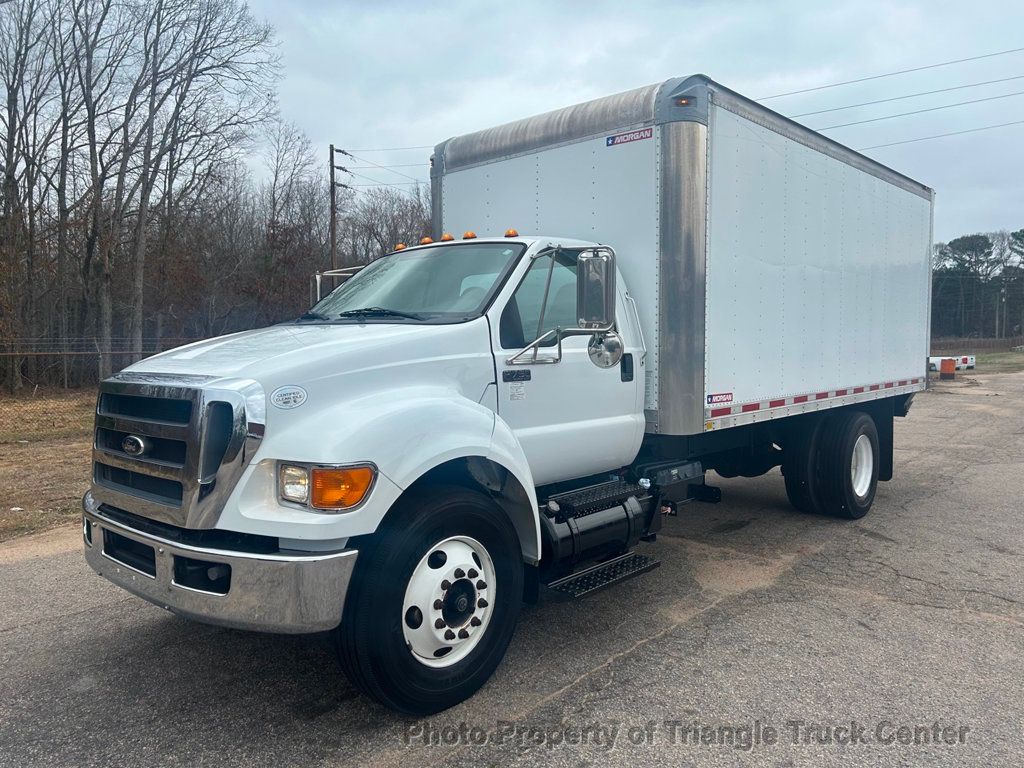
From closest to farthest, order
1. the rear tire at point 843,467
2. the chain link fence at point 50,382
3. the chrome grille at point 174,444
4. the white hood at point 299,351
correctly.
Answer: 1. the chrome grille at point 174,444
2. the white hood at point 299,351
3. the rear tire at point 843,467
4. the chain link fence at point 50,382

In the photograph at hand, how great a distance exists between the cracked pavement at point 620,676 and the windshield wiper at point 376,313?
1.91 meters

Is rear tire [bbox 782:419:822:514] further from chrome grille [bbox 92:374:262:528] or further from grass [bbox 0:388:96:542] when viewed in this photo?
grass [bbox 0:388:96:542]

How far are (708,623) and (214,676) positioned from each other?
285 cm

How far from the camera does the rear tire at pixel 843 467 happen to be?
734 cm

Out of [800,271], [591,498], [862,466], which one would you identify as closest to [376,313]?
[591,498]

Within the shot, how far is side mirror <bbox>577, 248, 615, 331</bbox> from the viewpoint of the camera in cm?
415

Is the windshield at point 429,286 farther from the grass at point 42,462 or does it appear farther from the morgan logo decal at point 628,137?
the grass at point 42,462

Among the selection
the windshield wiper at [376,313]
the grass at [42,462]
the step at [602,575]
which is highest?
the windshield wiper at [376,313]

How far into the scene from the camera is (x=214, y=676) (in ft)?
13.1

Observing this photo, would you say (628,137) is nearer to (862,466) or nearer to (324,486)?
(324,486)

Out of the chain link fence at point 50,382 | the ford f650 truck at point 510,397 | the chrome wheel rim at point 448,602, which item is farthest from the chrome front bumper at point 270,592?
the chain link fence at point 50,382

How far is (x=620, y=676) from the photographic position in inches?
159

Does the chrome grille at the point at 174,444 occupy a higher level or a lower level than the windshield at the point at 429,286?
lower

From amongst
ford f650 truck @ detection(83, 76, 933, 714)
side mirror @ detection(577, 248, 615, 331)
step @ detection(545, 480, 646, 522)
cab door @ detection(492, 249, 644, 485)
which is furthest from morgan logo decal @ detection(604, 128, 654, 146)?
step @ detection(545, 480, 646, 522)
